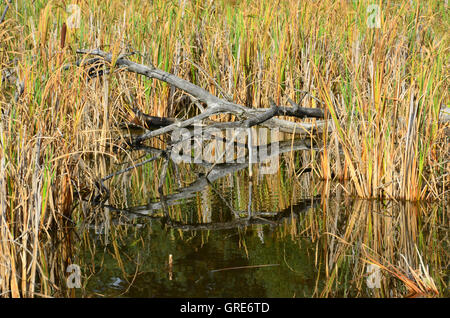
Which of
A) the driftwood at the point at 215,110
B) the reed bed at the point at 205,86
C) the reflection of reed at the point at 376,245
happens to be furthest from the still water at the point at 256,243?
the driftwood at the point at 215,110

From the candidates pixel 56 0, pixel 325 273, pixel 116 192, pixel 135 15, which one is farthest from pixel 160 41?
pixel 325 273

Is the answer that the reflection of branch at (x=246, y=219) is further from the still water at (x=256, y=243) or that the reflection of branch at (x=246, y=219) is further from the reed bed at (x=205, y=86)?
the reed bed at (x=205, y=86)

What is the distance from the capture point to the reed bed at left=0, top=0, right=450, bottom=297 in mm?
2896

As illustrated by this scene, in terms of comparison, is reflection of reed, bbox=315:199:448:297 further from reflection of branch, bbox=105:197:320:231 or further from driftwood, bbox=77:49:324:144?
driftwood, bbox=77:49:324:144

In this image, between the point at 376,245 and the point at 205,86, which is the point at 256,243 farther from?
the point at 205,86

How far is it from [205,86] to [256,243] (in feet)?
11.5

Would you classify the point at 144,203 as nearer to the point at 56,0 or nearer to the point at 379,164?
the point at 379,164

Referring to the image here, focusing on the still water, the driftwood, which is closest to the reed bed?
the still water

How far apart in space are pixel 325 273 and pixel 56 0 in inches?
205

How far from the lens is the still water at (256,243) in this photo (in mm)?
2680

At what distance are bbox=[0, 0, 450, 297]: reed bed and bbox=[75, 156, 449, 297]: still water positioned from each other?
0.64 feet

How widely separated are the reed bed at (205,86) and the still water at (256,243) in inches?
7.7

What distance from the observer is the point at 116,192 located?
413cm

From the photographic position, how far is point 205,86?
254 inches
